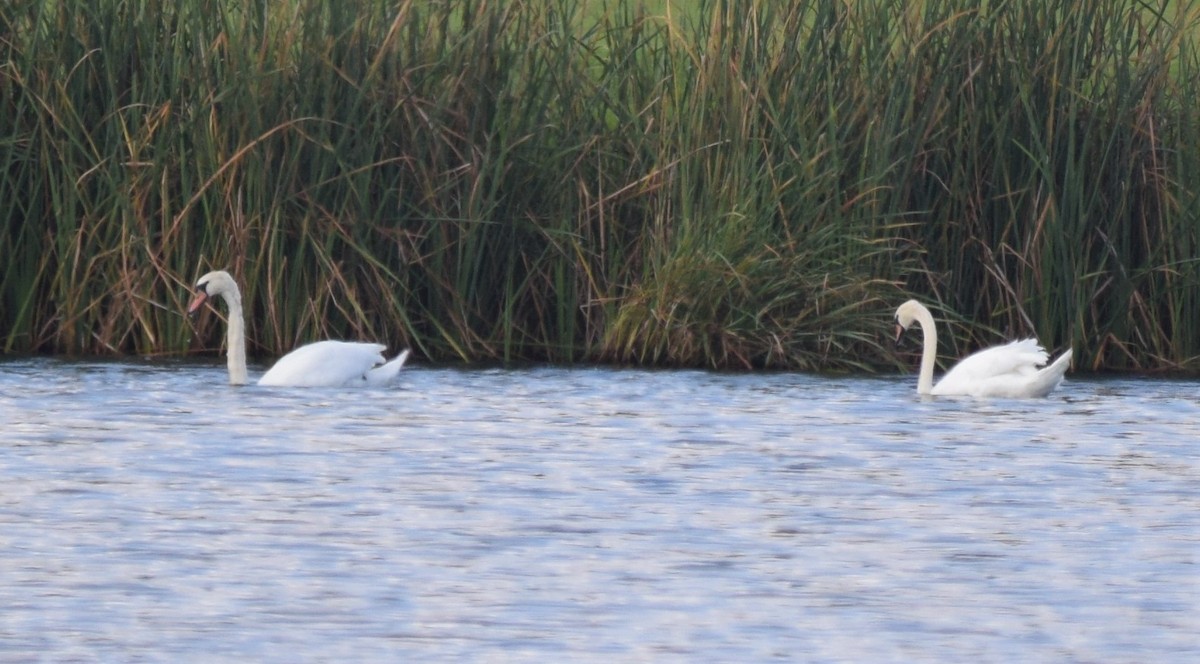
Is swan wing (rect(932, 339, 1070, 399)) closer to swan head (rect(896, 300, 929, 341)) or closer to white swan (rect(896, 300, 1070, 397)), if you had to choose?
white swan (rect(896, 300, 1070, 397))

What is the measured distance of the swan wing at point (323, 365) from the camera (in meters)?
11.1

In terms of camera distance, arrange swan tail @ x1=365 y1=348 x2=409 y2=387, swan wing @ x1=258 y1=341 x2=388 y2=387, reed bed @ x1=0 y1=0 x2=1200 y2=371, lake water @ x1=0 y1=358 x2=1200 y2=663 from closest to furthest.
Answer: lake water @ x1=0 y1=358 x2=1200 y2=663 < swan wing @ x1=258 y1=341 x2=388 y2=387 < swan tail @ x1=365 y1=348 x2=409 y2=387 < reed bed @ x1=0 y1=0 x2=1200 y2=371

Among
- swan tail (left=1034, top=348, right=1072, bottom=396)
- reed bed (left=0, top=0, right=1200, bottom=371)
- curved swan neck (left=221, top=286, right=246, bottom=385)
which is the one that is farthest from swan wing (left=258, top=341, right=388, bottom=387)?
swan tail (left=1034, top=348, right=1072, bottom=396)

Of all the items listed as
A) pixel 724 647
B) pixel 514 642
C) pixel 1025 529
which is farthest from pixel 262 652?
pixel 1025 529

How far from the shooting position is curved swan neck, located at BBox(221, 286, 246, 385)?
1129 cm

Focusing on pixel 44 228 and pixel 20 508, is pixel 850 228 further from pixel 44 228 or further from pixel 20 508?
pixel 20 508

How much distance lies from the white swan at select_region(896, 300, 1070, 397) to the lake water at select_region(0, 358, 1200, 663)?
143mm

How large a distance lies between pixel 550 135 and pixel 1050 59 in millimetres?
2580

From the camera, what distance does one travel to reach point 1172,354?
12.4 meters

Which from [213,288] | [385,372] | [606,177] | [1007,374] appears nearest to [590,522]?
[385,372]

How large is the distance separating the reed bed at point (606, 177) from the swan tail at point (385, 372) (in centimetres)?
53

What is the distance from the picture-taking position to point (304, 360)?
11.1 metres

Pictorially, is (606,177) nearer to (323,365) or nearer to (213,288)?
(323,365)

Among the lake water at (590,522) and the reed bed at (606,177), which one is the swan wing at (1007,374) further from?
the reed bed at (606,177)
